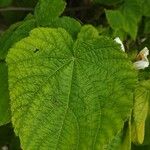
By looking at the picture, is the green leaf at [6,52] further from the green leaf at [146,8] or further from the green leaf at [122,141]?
the green leaf at [146,8]

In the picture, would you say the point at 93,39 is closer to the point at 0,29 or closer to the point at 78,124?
the point at 78,124

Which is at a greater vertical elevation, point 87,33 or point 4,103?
point 87,33

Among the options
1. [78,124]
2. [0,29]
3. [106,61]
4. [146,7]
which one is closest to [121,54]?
[106,61]

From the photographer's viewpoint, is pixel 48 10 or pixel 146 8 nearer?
pixel 48 10

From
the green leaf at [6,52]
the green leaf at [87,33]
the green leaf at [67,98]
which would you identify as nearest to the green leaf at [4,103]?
the green leaf at [6,52]

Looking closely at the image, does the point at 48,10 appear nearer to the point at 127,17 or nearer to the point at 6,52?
the point at 6,52

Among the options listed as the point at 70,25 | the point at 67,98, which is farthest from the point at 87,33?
the point at 67,98
